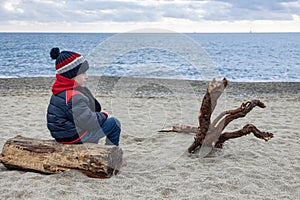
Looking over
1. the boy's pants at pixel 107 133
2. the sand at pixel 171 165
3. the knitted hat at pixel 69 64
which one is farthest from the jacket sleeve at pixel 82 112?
the sand at pixel 171 165

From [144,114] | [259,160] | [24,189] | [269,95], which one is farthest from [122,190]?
[269,95]

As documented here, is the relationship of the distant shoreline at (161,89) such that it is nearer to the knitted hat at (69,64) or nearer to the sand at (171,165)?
the sand at (171,165)

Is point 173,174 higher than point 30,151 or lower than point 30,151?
lower

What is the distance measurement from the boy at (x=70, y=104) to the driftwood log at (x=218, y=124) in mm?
1502

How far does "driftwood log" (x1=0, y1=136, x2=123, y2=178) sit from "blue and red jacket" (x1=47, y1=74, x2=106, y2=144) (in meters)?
0.16

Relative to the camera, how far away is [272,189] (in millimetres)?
4051

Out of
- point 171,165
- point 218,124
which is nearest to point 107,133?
point 171,165

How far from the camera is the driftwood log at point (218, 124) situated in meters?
4.79

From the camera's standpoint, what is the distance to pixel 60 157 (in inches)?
168

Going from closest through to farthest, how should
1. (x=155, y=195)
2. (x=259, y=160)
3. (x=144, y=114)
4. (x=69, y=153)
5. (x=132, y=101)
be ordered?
(x=155, y=195) → (x=69, y=153) → (x=259, y=160) → (x=144, y=114) → (x=132, y=101)

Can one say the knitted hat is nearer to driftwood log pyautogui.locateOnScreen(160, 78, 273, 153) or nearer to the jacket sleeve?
the jacket sleeve

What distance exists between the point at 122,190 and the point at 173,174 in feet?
2.70

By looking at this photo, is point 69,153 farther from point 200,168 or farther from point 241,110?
point 241,110

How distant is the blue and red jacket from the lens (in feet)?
13.5
